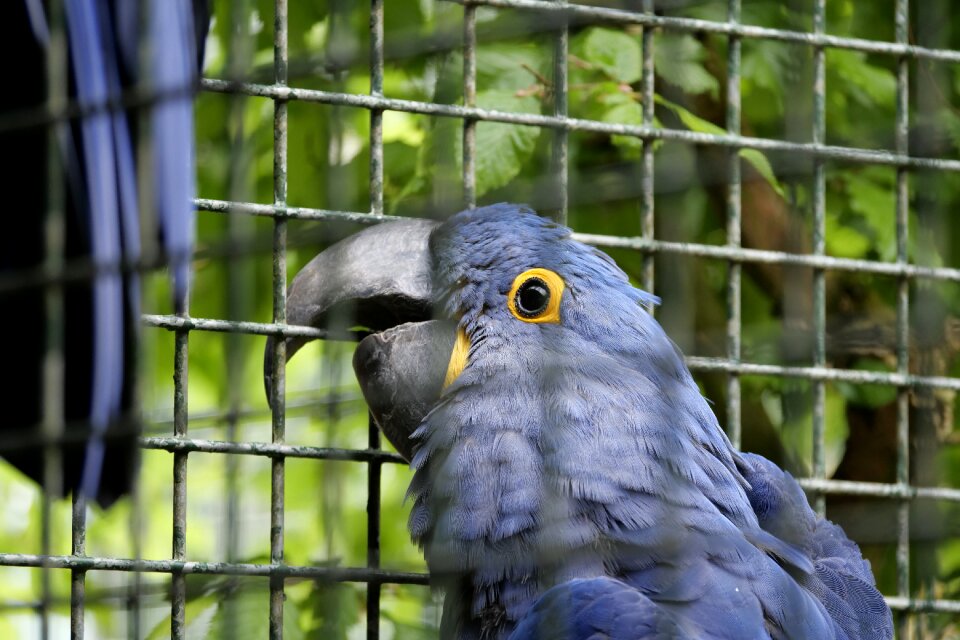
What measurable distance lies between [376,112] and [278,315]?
321 millimetres

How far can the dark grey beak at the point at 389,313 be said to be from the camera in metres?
1.43

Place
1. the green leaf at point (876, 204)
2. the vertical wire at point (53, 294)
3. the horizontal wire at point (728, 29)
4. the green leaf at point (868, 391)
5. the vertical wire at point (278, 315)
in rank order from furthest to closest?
the green leaf at point (868, 391), the green leaf at point (876, 204), the horizontal wire at point (728, 29), the vertical wire at point (278, 315), the vertical wire at point (53, 294)

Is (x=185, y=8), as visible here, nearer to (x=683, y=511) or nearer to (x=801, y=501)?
(x=683, y=511)

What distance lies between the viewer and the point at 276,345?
1499 mm

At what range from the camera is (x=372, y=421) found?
5.12ft

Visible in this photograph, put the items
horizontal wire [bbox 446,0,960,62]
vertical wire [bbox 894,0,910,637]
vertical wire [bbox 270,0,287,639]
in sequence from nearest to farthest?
vertical wire [bbox 270,0,287,639], horizontal wire [bbox 446,0,960,62], vertical wire [bbox 894,0,910,637]

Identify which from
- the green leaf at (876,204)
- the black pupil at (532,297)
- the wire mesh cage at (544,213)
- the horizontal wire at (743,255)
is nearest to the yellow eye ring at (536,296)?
the black pupil at (532,297)

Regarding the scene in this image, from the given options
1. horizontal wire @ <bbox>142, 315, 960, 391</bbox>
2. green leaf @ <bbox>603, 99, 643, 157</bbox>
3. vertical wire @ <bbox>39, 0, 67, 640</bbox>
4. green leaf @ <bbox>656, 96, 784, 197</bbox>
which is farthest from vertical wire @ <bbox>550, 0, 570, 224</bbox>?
vertical wire @ <bbox>39, 0, 67, 640</bbox>

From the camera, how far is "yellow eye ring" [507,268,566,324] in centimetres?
141

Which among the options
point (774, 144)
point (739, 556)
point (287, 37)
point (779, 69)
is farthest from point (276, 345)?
point (779, 69)

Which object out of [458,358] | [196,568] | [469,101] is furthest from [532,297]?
[196,568]

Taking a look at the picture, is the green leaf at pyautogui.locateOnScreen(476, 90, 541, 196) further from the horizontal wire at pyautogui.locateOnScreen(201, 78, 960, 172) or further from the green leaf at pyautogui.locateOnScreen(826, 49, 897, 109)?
the green leaf at pyautogui.locateOnScreen(826, 49, 897, 109)

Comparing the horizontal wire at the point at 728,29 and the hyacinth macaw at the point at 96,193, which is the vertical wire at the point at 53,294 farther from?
the horizontal wire at the point at 728,29

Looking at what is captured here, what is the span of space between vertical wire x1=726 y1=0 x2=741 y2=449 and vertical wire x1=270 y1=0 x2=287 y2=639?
686 millimetres
